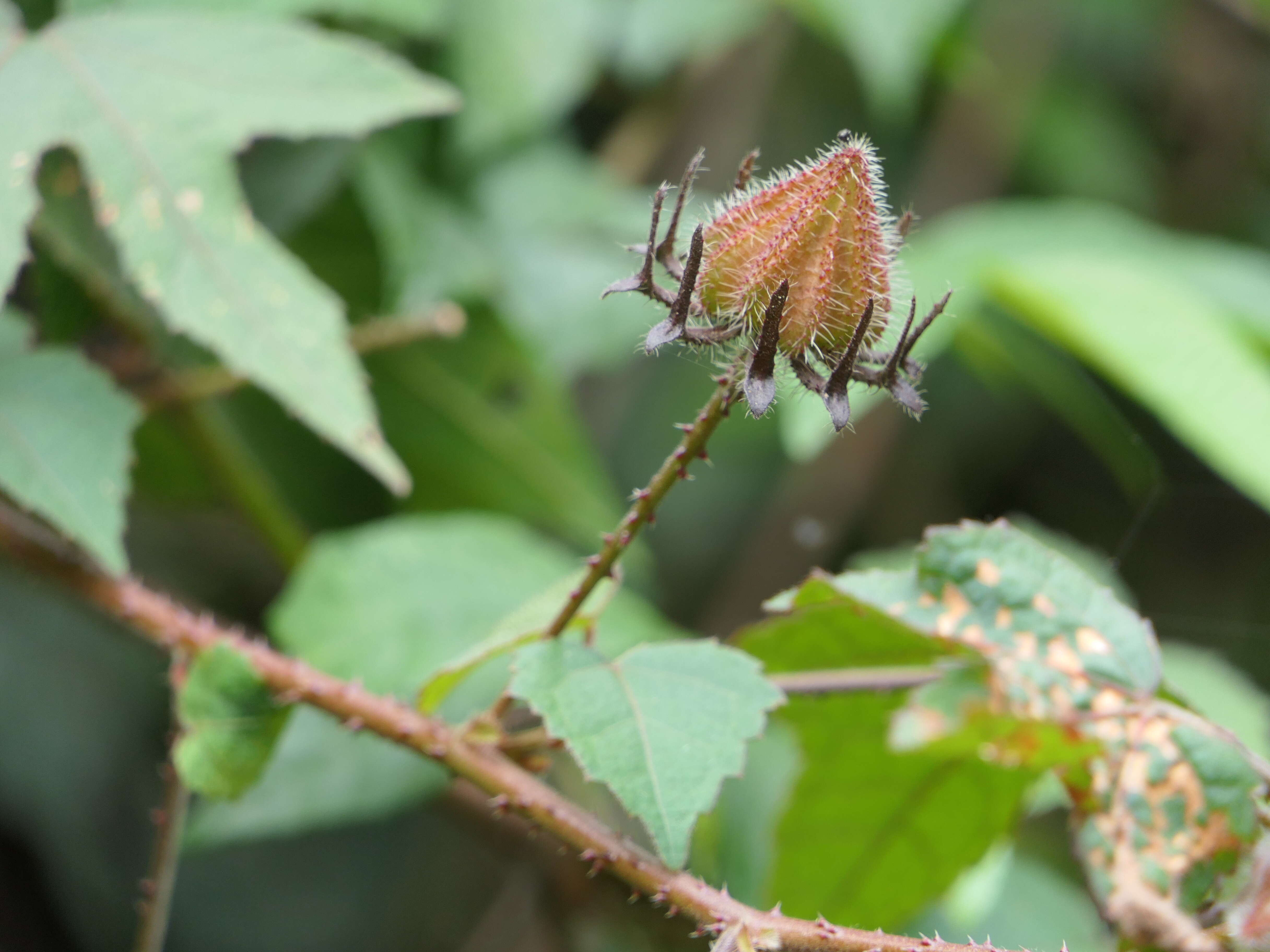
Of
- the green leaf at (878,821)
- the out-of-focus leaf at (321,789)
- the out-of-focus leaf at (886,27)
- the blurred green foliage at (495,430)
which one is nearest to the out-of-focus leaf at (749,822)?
the blurred green foliage at (495,430)

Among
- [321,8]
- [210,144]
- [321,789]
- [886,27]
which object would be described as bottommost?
[321,789]

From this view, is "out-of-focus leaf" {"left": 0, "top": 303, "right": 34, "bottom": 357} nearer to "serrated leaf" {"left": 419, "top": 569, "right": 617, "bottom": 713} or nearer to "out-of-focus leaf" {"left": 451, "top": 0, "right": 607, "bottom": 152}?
"serrated leaf" {"left": 419, "top": 569, "right": 617, "bottom": 713}

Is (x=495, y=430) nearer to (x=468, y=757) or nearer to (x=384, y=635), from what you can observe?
(x=384, y=635)

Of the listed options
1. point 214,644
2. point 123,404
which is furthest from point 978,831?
point 123,404

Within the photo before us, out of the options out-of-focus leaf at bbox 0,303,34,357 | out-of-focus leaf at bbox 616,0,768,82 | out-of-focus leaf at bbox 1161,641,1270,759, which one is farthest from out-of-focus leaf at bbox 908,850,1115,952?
out-of-focus leaf at bbox 616,0,768,82

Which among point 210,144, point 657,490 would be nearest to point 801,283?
point 657,490

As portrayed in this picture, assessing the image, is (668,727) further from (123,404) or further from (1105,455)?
(1105,455)

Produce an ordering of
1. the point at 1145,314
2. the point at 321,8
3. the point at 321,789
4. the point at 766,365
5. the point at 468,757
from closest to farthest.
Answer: the point at 766,365 < the point at 468,757 < the point at 321,789 < the point at 321,8 < the point at 1145,314

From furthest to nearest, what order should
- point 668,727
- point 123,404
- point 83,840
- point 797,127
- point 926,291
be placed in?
point 797,127 < point 926,291 < point 83,840 < point 123,404 < point 668,727
